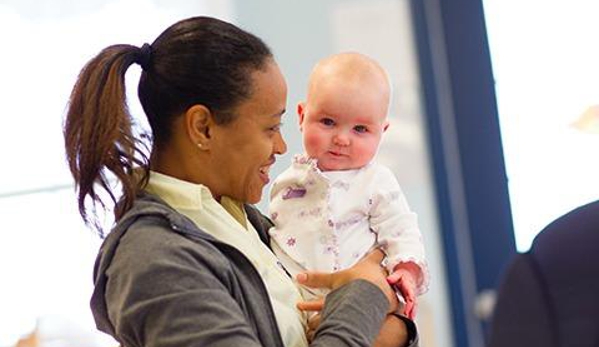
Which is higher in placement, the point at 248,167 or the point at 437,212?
the point at 248,167

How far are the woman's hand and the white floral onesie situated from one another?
0.09 m

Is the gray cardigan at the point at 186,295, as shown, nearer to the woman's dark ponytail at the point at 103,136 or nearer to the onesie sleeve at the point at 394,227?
the woman's dark ponytail at the point at 103,136

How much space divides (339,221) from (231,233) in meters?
0.27

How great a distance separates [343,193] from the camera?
1888 mm

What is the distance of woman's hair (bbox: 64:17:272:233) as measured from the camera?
5.20 ft

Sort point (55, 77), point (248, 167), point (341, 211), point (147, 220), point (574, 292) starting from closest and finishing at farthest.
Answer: point (574, 292) → point (147, 220) → point (248, 167) → point (341, 211) → point (55, 77)

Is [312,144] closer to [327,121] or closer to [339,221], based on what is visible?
[327,121]

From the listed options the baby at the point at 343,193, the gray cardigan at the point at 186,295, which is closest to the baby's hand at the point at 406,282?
the baby at the point at 343,193

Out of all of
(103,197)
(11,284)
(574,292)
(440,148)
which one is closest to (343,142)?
(103,197)

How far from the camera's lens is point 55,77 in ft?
10.0

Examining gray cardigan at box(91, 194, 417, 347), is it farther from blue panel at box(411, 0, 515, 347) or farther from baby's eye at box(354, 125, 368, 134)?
blue panel at box(411, 0, 515, 347)

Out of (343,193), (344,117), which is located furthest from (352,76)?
(343,193)

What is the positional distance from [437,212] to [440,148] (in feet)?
0.62

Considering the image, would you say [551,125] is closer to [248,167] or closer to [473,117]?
[473,117]
